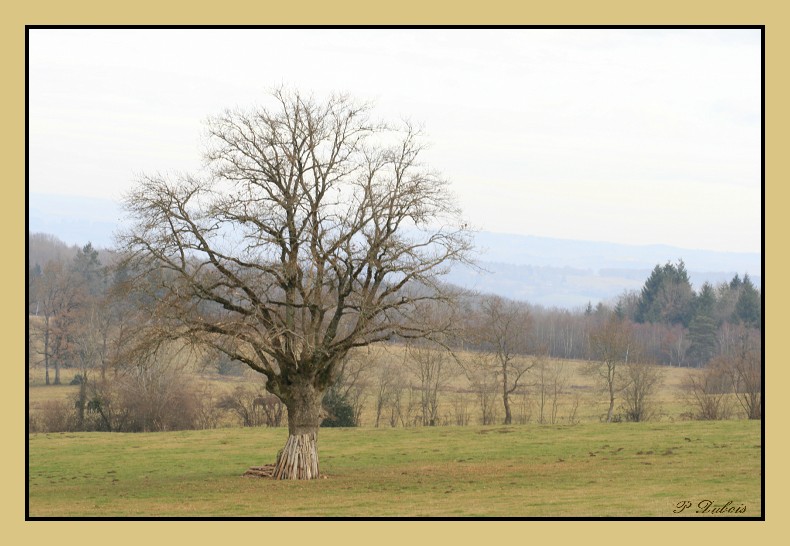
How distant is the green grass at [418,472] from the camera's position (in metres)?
29.6

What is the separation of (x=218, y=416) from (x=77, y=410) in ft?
33.4

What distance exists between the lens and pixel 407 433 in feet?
194

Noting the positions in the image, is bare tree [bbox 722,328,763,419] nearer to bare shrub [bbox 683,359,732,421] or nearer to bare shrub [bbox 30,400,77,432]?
bare shrub [bbox 683,359,732,421]

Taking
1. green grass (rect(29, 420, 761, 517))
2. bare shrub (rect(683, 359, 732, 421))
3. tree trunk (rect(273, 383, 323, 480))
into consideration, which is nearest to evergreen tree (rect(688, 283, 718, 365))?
bare shrub (rect(683, 359, 732, 421))

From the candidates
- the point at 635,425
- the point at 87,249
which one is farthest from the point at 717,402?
the point at 87,249

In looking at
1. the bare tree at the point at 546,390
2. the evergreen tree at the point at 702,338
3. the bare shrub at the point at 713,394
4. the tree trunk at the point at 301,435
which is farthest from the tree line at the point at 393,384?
the tree trunk at the point at 301,435

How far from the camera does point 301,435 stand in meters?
37.1

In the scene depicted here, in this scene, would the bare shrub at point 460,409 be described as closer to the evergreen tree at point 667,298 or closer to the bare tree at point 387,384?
the bare tree at point 387,384

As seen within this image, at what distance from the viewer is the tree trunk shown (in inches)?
1444

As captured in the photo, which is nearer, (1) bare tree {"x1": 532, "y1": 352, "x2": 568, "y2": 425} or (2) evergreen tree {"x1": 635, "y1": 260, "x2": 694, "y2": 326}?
(1) bare tree {"x1": 532, "y1": 352, "x2": 568, "y2": 425}

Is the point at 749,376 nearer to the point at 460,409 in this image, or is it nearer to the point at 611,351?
the point at 611,351

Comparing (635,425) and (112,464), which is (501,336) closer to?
(635,425)

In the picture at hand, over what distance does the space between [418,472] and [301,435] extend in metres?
6.07

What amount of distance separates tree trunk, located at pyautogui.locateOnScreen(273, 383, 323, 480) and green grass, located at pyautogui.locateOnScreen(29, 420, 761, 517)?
1.05 m
